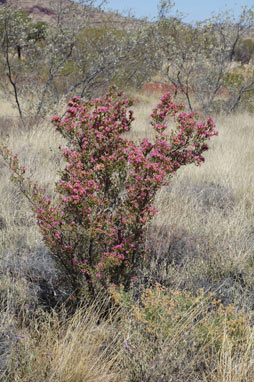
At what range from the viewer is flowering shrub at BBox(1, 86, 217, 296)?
2621mm

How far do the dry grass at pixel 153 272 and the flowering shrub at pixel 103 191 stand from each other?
1.23 feet

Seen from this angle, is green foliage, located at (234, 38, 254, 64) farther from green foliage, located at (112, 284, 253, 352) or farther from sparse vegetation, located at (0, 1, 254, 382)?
green foliage, located at (112, 284, 253, 352)

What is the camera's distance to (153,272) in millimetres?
3359

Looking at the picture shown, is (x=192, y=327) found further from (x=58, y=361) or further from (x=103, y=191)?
A: (x=103, y=191)

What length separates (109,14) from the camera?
1210cm

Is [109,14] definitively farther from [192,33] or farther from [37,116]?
[37,116]

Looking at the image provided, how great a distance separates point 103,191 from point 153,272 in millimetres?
946

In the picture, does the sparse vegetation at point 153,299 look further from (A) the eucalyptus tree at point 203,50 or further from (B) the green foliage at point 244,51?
(B) the green foliage at point 244,51

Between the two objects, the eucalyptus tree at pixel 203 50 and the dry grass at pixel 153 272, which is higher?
the eucalyptus tree at pixel 203 50

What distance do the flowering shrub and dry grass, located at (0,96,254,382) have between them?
374 mm

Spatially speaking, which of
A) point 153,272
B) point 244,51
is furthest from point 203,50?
point 244,51

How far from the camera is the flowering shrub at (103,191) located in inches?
103

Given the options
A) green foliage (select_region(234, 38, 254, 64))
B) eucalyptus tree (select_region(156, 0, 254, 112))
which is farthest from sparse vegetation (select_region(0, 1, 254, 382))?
green foliage (select_region(234, 38, 254, 64))

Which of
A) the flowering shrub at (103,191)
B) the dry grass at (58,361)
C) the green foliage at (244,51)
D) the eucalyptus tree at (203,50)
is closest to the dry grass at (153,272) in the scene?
the dry grass at (58,361)
